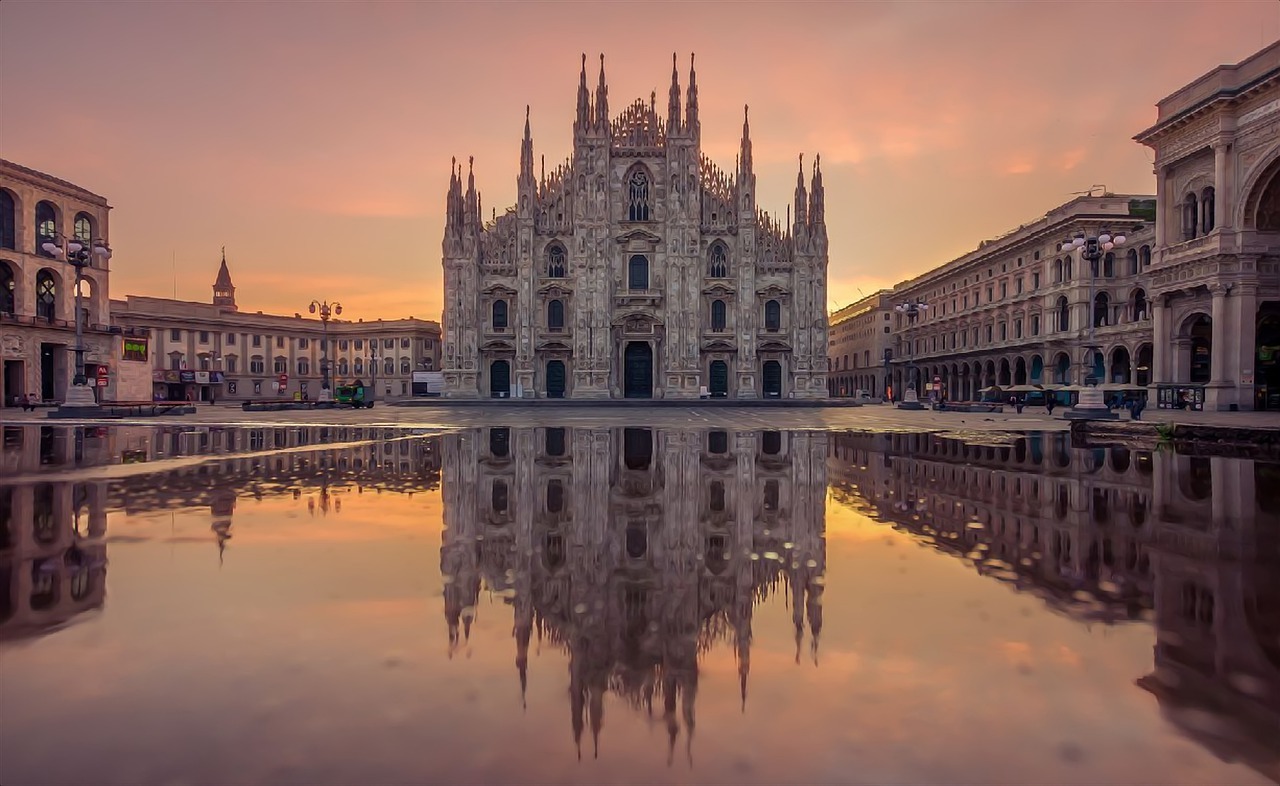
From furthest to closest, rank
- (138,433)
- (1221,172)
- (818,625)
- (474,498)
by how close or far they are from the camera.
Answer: (1221,172)
(138,433)
(474,498)
(818,625)

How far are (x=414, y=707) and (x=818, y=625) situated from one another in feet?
7.34

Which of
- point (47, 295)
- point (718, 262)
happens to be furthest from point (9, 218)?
point (718, 262)

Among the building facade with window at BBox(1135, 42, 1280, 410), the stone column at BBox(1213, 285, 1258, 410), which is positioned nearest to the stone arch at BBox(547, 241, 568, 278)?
the building facade with window at BBox(1135, 42, 1280, 410)

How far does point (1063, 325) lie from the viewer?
48156 millimetres

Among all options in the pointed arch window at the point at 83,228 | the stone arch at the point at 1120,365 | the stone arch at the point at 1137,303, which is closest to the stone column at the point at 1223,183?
the stone arch at the point at 1120,365

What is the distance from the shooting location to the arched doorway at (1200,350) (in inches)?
1361

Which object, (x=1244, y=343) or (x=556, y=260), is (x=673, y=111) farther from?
(x=1244, y=343)

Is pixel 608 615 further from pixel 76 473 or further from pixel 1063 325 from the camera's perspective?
pixel 1063 325

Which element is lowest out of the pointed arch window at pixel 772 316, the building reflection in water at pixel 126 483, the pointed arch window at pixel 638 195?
the building reflection in water at pixel 126 483

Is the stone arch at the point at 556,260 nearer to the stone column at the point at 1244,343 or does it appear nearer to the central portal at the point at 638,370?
the central portal at the point at 638,370

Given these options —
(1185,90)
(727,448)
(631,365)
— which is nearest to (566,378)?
→ (631,365)

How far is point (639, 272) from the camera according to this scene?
4906cm

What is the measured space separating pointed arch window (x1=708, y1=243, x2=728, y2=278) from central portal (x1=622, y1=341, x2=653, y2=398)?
24.3 feet

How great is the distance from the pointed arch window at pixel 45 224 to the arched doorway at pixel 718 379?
44.7m
